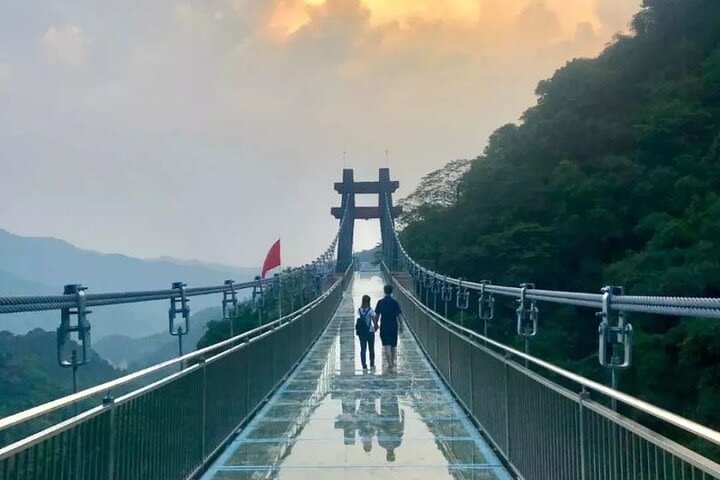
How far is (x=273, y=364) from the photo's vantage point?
11.3 metres

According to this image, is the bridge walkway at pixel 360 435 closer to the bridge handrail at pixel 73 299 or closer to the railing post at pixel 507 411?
the railing post at pixel 507 411

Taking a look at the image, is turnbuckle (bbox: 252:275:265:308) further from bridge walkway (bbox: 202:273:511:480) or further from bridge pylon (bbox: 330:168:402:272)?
bridge pylon (bbox: 330:168:402:272)

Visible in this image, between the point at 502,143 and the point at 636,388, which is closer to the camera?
the point at 636,388

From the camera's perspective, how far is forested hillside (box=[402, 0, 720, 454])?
2506 cm

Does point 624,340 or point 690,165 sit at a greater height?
point 690,165

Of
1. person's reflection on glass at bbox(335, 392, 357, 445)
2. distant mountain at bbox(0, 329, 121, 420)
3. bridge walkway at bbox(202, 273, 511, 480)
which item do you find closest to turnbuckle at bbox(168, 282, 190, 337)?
bridge walkway at bbox(202, 273, 511, 480)

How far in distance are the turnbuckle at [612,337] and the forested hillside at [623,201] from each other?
1832 cm

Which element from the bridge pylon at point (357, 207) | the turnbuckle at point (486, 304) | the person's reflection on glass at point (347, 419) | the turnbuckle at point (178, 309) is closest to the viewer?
the turnbuckle at point (178, 309)

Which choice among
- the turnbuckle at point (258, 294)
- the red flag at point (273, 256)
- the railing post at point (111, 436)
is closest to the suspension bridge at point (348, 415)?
the railing post at point (111, 436)

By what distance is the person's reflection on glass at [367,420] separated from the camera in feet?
26.4

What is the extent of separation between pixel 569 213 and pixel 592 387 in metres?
35.2

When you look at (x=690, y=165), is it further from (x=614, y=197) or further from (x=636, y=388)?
(x=636, y=388)

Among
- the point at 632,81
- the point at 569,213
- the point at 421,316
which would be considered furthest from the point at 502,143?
the point at 421,316

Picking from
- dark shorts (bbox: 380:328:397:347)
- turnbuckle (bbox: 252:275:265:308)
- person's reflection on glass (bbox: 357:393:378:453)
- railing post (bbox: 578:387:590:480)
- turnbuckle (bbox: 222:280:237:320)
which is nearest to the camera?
railing post (bbox: 578:387:590:480)
